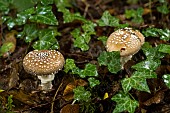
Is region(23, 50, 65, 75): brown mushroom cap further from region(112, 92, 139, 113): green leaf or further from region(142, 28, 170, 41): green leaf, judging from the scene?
region(142, 28, 170, 41): green leaf

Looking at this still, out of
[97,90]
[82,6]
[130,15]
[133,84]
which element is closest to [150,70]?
[133,84]

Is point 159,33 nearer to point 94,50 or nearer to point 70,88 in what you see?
point 94,50

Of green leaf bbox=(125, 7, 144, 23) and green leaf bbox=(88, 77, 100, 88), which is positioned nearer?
green leaf bbox=(88, 77, 100, 88)

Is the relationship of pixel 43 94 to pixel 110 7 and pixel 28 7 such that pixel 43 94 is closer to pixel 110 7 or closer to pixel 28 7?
pixel 28 7

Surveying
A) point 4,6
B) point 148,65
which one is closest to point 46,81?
point 148,65

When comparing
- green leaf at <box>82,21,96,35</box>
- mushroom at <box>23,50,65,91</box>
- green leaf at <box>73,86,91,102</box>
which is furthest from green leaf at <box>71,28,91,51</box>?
green leaf at <box>73,86,91,102</box>

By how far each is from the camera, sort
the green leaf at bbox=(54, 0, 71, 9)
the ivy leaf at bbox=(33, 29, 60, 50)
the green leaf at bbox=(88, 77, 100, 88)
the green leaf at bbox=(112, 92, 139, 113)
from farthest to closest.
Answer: the green leaf at bbox=(54, 0, 71, 9) → the ivy leaf at bbox=(33, 29, 60, 50) → the green leaf at bbox=(88, 77, 100, 88) → the green leaf at bbox=(112, 92, 139, 113)
